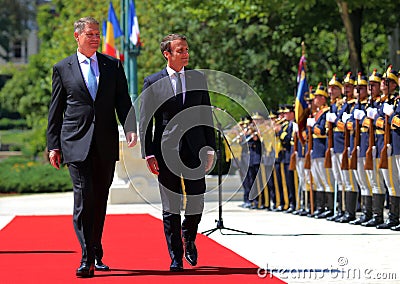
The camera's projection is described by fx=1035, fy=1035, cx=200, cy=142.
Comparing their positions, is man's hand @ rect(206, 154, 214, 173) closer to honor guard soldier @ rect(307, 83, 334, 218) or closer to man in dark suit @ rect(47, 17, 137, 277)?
man in dark suit @ rect(47, 17, 137, 277)

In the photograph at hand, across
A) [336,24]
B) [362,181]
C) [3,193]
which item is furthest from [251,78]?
[362,181]

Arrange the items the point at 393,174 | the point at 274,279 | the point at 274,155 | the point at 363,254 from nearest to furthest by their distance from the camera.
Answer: the point at 274,279 < the point at 363,254 < the point at 393,174 < the point at 274,155

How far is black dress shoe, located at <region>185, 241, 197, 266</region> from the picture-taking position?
856 centimetres

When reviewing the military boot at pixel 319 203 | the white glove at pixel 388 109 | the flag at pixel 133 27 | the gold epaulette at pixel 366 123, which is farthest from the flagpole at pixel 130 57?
the white glove at pixel 388 109

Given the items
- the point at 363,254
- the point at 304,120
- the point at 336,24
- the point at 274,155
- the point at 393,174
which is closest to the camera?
the point at 363,254

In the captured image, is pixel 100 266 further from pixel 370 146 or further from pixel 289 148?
pixel 289 148

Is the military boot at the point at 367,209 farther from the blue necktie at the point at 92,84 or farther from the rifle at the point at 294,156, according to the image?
the blue necktie at the point at 92,84

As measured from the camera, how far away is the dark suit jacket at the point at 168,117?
8500mm

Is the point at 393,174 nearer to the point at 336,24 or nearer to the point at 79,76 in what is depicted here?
the point at 79,76

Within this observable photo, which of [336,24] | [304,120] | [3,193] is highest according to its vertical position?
[336,24]

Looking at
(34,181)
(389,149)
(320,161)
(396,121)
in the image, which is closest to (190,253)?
(396,121)

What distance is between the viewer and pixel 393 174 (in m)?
12.4

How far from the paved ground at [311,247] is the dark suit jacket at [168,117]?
1226mm

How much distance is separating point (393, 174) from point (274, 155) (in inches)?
225
